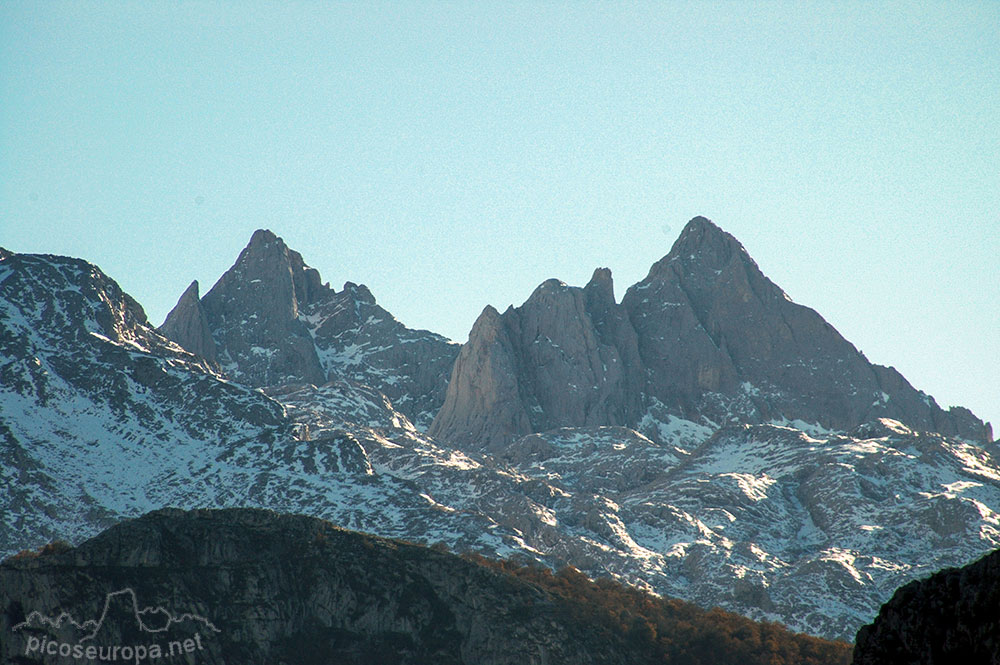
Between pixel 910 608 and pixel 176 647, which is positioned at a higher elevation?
pixel 910 608

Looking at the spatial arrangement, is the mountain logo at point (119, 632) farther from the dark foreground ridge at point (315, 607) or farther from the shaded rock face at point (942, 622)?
the shaded rock face at point (942, 622)

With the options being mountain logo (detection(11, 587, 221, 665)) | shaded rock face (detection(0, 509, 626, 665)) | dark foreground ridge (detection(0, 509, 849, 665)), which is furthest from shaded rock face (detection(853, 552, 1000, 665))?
shaded rock face (detection(0, 509, 626, 665))

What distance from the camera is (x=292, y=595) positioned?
158 metres

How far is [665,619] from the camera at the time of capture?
171750mm

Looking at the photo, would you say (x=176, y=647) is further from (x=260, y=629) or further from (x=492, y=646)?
(x=492, y=646)

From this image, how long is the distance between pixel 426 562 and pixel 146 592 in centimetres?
3691

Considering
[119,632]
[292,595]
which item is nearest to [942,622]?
[119,632]

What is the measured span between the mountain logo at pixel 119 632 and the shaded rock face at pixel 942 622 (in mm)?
114019

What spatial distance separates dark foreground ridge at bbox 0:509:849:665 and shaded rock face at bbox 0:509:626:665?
0.16 metres

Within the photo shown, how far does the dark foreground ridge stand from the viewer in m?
142

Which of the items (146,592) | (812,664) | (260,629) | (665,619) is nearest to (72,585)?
(146,592)

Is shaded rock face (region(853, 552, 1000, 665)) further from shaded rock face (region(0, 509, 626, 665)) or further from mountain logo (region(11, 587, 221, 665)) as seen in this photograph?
shaded rock face (region(0, 509, 626, 665))

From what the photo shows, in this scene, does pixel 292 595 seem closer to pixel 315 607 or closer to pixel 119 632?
pixel 315 607

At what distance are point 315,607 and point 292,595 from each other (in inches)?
123
